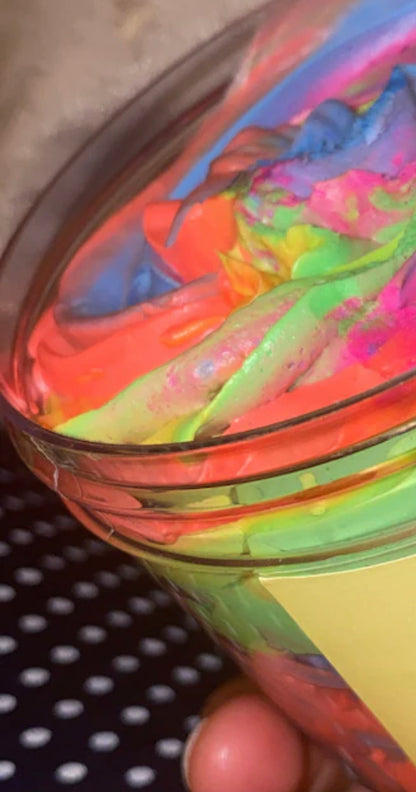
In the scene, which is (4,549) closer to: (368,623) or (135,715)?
(135,715)

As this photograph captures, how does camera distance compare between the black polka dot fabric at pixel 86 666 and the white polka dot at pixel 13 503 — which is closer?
the black polka dot fabric at pixel 86 666

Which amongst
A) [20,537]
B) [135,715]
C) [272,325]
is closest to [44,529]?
[20,537]

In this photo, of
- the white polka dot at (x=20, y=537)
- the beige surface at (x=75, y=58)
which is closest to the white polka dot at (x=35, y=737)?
the white polka dot at (x=20, y=537)

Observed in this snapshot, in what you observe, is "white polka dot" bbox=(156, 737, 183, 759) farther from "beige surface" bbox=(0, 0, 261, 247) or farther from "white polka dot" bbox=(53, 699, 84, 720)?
"beige surface" bbox=(0, 0, 261, 247)

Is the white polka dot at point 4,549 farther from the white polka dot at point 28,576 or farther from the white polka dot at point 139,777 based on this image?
the white polka dot at point 139,777

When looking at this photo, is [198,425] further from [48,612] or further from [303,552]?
[48,612]

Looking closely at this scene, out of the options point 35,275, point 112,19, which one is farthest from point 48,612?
point 112,19
